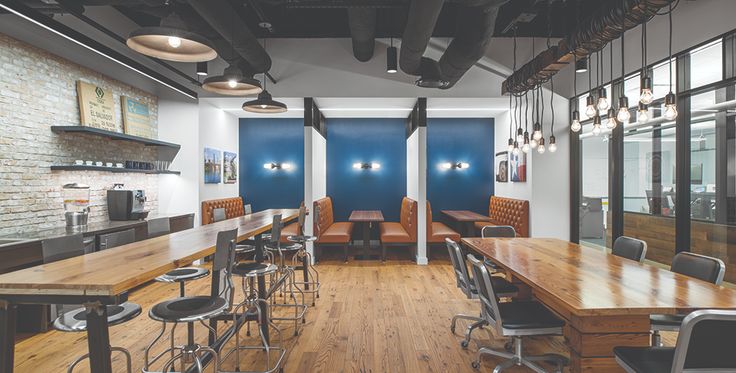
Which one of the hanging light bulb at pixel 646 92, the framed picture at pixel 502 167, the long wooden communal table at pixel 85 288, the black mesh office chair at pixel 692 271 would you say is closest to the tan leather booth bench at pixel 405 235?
the framed picture at pixel 502 167

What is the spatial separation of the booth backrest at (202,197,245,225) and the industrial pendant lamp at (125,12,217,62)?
12.4 ft

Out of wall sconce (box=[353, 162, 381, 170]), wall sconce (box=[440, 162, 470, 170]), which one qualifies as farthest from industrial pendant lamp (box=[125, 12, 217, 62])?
wall sconce (box=[440, 162, 470, 170])

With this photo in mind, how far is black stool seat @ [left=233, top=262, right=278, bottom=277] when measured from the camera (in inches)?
121

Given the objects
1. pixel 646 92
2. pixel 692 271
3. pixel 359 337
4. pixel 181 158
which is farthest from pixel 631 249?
pixel 181 158

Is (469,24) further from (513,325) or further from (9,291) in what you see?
(9,291)

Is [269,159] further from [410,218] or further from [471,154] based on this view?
[471,154]

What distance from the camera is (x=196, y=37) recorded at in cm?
257

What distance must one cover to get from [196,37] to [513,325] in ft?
9.86

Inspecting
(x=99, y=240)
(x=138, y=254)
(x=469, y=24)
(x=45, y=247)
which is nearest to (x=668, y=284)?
(x=469, y=24)

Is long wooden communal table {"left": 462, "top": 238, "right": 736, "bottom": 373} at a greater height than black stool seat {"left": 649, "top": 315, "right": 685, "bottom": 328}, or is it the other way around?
long wooden communal table {"left": 462, "top": 238, "right": 736, "bottom": 373}

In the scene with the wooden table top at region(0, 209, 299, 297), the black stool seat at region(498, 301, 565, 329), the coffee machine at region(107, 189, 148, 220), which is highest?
the coffee machine at region(107, 189, 148, 220)

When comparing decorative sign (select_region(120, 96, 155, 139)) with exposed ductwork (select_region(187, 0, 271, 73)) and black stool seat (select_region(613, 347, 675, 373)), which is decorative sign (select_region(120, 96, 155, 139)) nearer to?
exposed ductwork (select_region(187, 0, 271, 73))

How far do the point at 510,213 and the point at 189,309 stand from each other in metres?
6.08

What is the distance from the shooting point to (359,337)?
352cm
